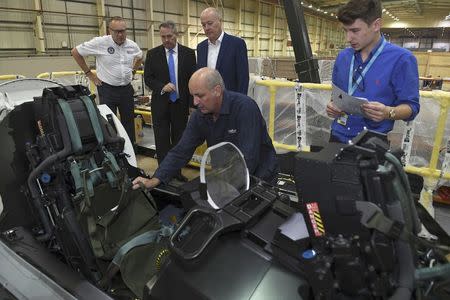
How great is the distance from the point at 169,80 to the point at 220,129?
1.59 m

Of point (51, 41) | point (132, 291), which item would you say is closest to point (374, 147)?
point (132, 291)

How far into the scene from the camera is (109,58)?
3865 millimetres

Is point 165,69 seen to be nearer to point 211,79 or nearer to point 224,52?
point 224,52

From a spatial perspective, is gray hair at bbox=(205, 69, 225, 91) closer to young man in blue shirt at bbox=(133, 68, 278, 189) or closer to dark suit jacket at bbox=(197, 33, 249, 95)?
young man in blue shirt at bbox=(133, 68, 278, 189)

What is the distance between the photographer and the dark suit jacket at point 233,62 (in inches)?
129

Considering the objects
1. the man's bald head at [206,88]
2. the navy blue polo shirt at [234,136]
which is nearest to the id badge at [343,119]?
the navy blue polo shirt at [234,136]

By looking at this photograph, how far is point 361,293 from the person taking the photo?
3.25 feet

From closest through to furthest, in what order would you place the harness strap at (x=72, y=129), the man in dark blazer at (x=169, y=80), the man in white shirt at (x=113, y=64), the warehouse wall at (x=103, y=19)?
the harness strap at (x=72, y=129)
the man in dark blazer at (x=169, y=80)
the man in white shirt at (x=113, y=64)
the warehouse wall at (x=103, y=19)

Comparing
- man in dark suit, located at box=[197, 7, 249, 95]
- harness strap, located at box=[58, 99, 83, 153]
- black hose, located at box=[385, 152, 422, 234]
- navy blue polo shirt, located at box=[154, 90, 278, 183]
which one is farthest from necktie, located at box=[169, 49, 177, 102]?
black hose, located at box=[385, 152, 422, 234]

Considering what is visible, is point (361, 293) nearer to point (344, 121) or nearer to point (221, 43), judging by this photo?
point (344, 121)

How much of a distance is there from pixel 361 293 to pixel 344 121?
1.20 meters

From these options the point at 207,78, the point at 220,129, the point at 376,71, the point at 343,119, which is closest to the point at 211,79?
the point at 207,78

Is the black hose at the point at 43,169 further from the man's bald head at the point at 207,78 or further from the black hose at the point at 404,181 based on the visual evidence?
the black hose at the point at 404,181

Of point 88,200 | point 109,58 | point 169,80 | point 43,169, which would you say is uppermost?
point 109,58
